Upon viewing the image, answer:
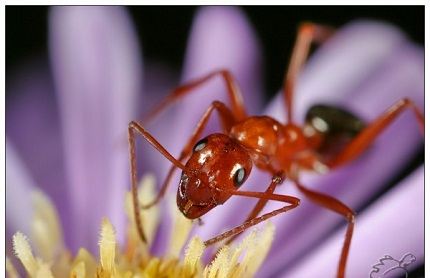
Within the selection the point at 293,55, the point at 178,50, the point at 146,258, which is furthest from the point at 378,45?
the point at 146,258

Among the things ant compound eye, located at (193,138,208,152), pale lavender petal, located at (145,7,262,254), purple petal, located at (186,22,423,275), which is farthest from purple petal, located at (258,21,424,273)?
ant compound eye, located at (193,138,208,152)

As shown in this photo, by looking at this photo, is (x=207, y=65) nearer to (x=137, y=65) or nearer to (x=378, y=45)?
(x=137, y=65)

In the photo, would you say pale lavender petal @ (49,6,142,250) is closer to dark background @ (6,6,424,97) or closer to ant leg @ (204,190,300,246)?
dark background @ (6,6,424,97)

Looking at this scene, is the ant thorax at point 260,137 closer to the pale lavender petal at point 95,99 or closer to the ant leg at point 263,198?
the ant leg at point 263,198

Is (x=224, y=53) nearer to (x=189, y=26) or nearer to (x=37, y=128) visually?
(x=189, y=26)

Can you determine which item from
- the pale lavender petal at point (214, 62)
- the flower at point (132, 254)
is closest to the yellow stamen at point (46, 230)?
the flower at point (132, 254)

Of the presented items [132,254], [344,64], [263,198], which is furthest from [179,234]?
[344,64]
